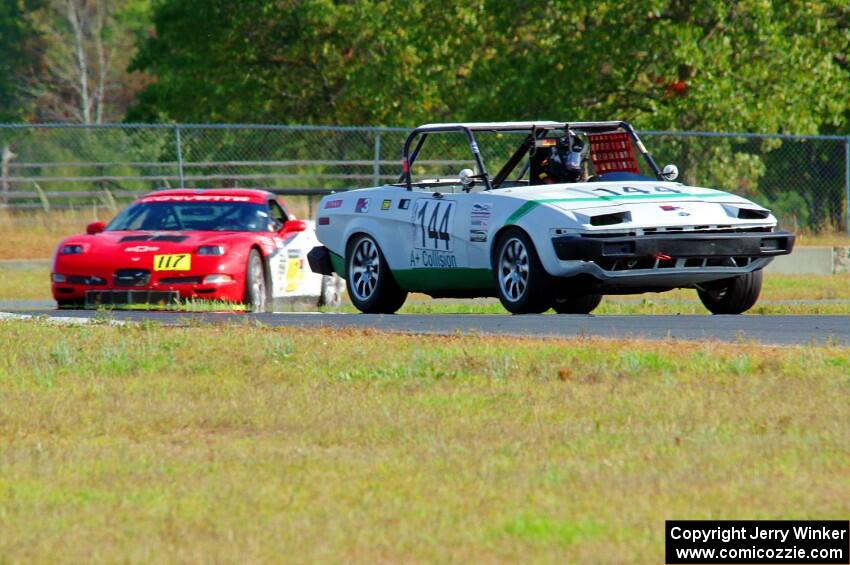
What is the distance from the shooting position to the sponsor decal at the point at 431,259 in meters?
14.2

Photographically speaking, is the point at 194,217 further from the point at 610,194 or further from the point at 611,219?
the point at 611,219

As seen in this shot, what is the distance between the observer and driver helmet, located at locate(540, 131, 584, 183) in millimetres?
14586

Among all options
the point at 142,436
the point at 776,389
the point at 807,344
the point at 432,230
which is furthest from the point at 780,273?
the point at 142,436

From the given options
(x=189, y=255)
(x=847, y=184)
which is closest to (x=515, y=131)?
(x=189, y=255)

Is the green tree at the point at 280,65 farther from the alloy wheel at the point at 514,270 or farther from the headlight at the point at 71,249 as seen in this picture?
the alloy wheel at the point at 514,270

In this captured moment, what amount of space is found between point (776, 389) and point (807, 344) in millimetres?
2163

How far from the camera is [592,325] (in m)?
12.6

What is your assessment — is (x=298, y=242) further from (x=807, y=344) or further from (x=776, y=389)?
(x=776, y=389)

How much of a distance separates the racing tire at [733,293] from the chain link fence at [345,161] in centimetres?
1056

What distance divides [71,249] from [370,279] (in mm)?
3787

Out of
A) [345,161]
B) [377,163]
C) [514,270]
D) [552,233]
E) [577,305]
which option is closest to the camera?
[552,233]

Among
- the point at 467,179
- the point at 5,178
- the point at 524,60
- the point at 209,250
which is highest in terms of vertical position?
the point at 524,60

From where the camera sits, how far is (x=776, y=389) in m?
8.70

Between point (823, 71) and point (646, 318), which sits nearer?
point (646, 318)
